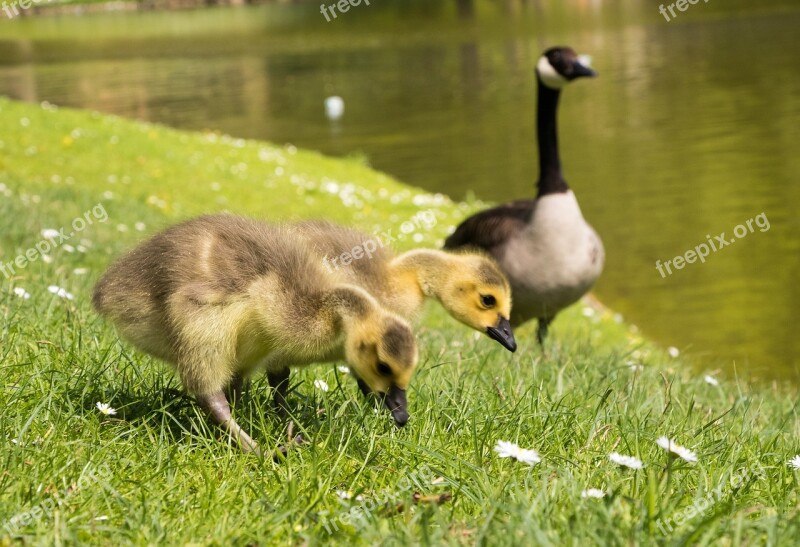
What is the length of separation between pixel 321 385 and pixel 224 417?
28.8 inches

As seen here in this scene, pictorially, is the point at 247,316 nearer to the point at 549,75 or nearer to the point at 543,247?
the point at 543,247

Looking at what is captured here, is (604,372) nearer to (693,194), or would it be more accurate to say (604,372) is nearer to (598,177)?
(693,194)

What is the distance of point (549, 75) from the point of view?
980 cm

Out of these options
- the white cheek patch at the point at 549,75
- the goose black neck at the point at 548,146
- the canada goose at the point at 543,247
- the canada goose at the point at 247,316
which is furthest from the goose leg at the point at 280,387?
the white cheek patch at the point at 549,75

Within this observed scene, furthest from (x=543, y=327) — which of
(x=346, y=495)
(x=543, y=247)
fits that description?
(x=346, y=495)

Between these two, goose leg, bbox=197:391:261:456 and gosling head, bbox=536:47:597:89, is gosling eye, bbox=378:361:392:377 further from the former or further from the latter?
gosling head, bbox=536:47:597:89

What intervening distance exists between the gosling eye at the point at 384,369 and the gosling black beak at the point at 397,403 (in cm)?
8

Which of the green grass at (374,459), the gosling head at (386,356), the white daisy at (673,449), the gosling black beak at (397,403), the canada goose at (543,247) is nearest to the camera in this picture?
the green grass at (374,459)

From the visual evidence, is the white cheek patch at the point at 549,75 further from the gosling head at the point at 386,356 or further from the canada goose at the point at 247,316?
the gosling head at the point at 386,356

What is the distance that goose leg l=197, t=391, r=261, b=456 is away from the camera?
370 cm

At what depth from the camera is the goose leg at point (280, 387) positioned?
4145mm

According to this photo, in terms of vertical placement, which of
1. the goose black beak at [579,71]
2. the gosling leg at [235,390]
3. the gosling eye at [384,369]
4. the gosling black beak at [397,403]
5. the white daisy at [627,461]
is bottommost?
the gosling leg at [235,390]

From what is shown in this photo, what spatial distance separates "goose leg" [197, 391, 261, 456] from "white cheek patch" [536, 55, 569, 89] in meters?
6.83

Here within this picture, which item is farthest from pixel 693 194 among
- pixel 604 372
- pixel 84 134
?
pixel 604 372
